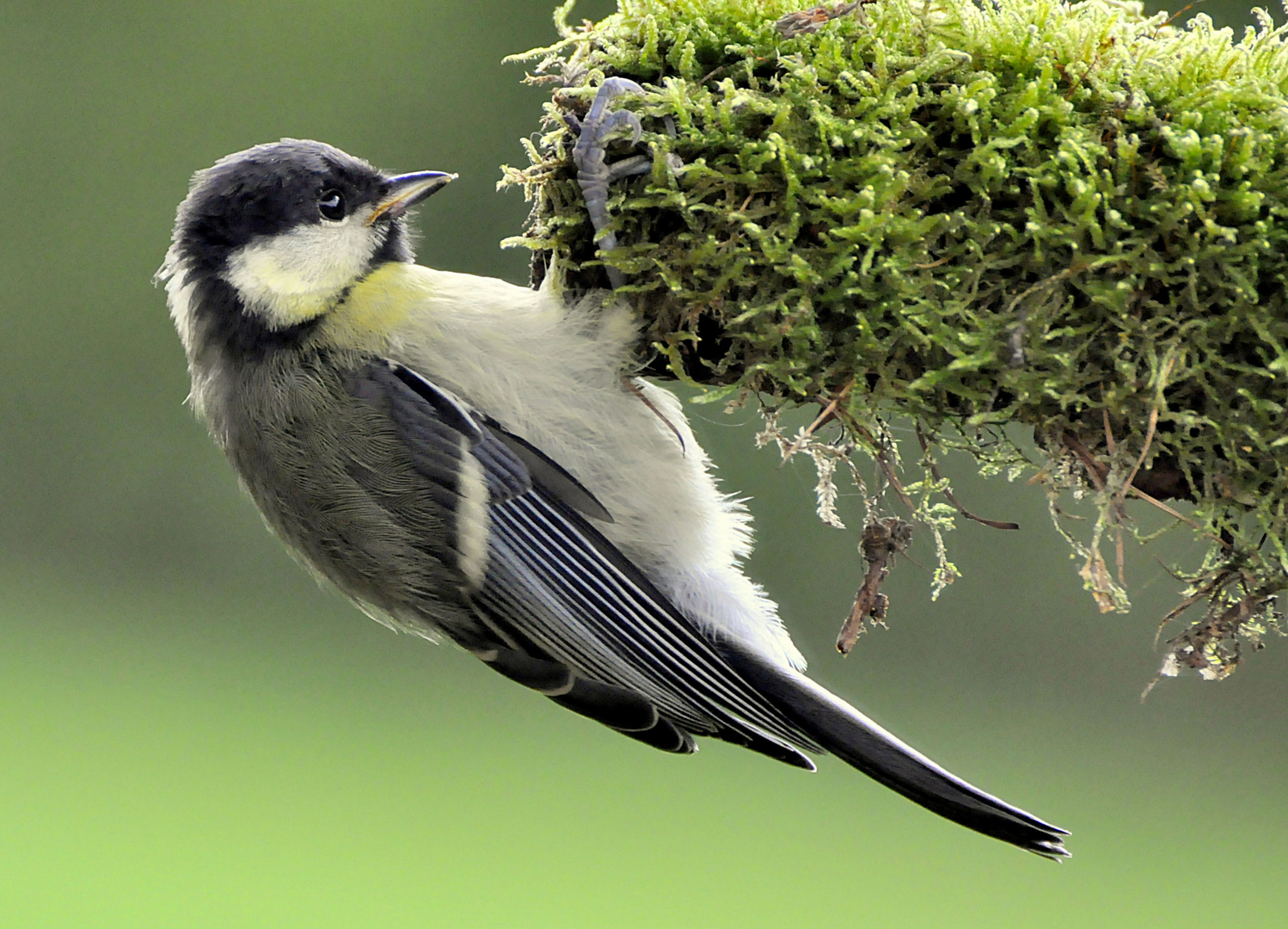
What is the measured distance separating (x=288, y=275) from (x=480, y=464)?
29 centimetres

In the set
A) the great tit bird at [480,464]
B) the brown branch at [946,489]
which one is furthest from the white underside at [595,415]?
the brown branch at [946,489]

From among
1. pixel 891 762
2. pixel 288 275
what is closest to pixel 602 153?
pixel 288 275

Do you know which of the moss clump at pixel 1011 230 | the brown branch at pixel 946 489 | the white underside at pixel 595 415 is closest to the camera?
the moss clump at pixel 1011 230

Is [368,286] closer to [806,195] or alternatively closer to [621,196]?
[621,196]

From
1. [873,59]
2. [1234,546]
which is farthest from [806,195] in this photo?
[1234,546]

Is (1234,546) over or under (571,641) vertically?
over

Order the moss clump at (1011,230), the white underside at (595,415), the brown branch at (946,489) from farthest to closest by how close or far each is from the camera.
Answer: the white underside at (595,415) → the brown branch at (946,489) → the moss clump at (1011,230)

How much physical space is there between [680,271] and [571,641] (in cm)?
42

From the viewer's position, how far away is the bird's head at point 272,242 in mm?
1329

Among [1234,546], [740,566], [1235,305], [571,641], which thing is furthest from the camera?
[740,566]

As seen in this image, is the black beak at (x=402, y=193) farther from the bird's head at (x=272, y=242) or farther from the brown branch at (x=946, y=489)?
the brown branch at (x=946, y=489)

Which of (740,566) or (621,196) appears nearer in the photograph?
(621,196)

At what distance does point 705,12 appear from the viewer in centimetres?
114

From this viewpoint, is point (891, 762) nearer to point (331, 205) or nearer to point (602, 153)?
point (602, 153)
